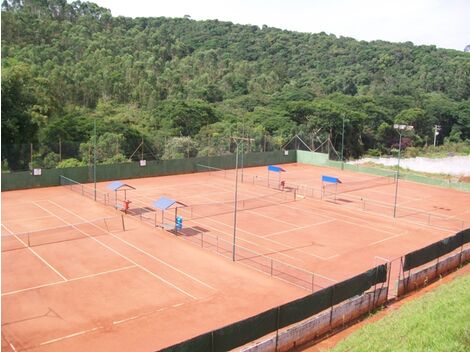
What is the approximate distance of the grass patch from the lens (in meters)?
11.8

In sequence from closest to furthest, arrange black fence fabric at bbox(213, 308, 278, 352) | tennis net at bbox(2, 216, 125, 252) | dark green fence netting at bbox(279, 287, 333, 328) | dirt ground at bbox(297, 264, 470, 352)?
1. black fence fabric at bbox(213, 308, 278, 352)
2. dark green fence netting at bbox(279, 287, 333, 328)
3. dirt ground at bbox(297, 264, 470, 352)
4. tennis net at bbox(2, 216, 125, 252)

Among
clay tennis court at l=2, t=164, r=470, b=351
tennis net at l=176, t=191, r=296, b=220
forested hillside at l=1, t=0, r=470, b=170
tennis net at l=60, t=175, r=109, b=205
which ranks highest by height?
forested hillside at l=1, t=0, r=470, b=170

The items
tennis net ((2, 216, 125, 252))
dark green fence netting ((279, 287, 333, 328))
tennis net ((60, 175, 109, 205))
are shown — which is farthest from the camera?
tennis net ((60, 175, 109, 205))

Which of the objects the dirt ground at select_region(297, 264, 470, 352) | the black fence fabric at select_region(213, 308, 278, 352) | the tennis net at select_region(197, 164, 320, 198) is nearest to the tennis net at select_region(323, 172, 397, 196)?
the tennis net at select_region(197, 164, 320, 198)

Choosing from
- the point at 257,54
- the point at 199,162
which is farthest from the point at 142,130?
the point at 257,54

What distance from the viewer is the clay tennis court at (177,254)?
18.1 metres

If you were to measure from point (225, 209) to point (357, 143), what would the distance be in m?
55.4

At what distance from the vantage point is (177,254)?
26375mm

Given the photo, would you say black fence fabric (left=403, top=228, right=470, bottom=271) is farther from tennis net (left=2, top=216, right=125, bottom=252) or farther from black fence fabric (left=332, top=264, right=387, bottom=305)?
tennis net (left=2, top=216, right=125, bottom=252)

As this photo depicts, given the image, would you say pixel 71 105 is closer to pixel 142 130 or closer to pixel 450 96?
pixel 142 130

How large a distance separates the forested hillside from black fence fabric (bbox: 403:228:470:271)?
118 ft

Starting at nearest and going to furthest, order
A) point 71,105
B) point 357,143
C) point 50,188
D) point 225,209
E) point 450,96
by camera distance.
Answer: point 225,209
point 50,188
point 71,105
point 357,143
point 450,96

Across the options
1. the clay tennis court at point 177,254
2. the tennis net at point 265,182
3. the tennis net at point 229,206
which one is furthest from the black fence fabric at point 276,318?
the tennis net at point 265,182

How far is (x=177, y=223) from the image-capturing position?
3022cm
